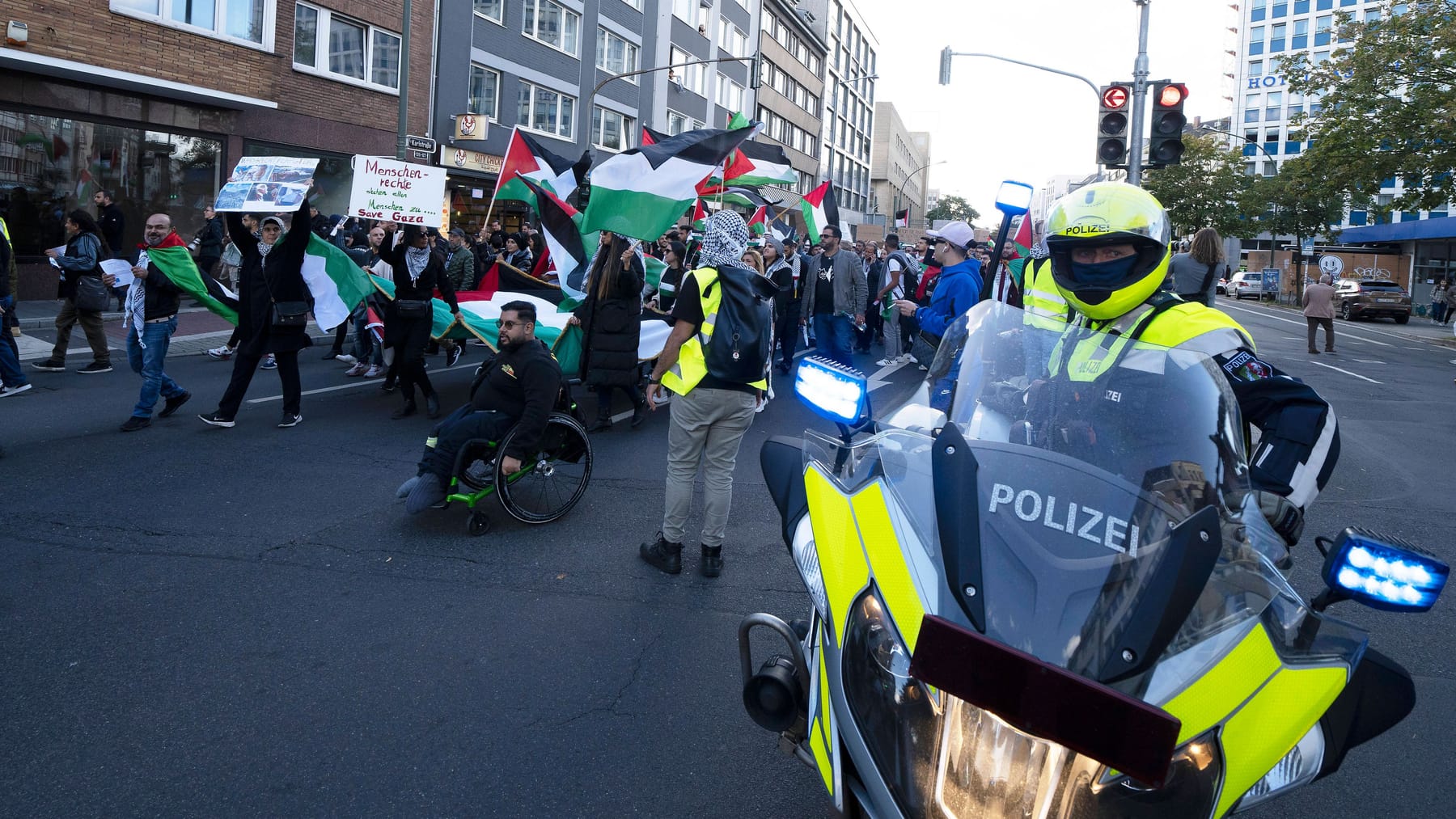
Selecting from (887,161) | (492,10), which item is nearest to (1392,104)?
(492,10)

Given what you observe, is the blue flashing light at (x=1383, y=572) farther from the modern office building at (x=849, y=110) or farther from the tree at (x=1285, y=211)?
the modern office building at (x=849, y=110)

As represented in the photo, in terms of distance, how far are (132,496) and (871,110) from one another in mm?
87559

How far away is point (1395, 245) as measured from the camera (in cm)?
5566

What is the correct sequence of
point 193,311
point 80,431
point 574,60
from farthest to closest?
point 574,60, point 193,311, point 80,431

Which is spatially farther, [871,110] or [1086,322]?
[871,110]

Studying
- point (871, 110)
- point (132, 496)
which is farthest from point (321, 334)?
point (871, 110)

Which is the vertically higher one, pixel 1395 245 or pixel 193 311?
pixel 1395 245

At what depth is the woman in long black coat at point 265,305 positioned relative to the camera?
8344 mm

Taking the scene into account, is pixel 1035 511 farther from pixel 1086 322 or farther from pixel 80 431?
pixel 80 431

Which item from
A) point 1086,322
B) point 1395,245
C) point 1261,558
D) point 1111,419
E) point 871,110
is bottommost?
point 1261,558

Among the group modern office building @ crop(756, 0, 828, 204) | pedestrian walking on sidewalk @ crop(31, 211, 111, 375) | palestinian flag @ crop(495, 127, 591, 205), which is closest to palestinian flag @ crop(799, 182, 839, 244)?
palestinian flag @ crop(495, 127, 591, 205)

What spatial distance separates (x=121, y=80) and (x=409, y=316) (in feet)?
38.4

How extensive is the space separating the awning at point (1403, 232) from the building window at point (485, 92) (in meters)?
37.7

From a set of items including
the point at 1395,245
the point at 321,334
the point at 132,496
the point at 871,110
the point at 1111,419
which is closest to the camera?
the point at 1111,419
